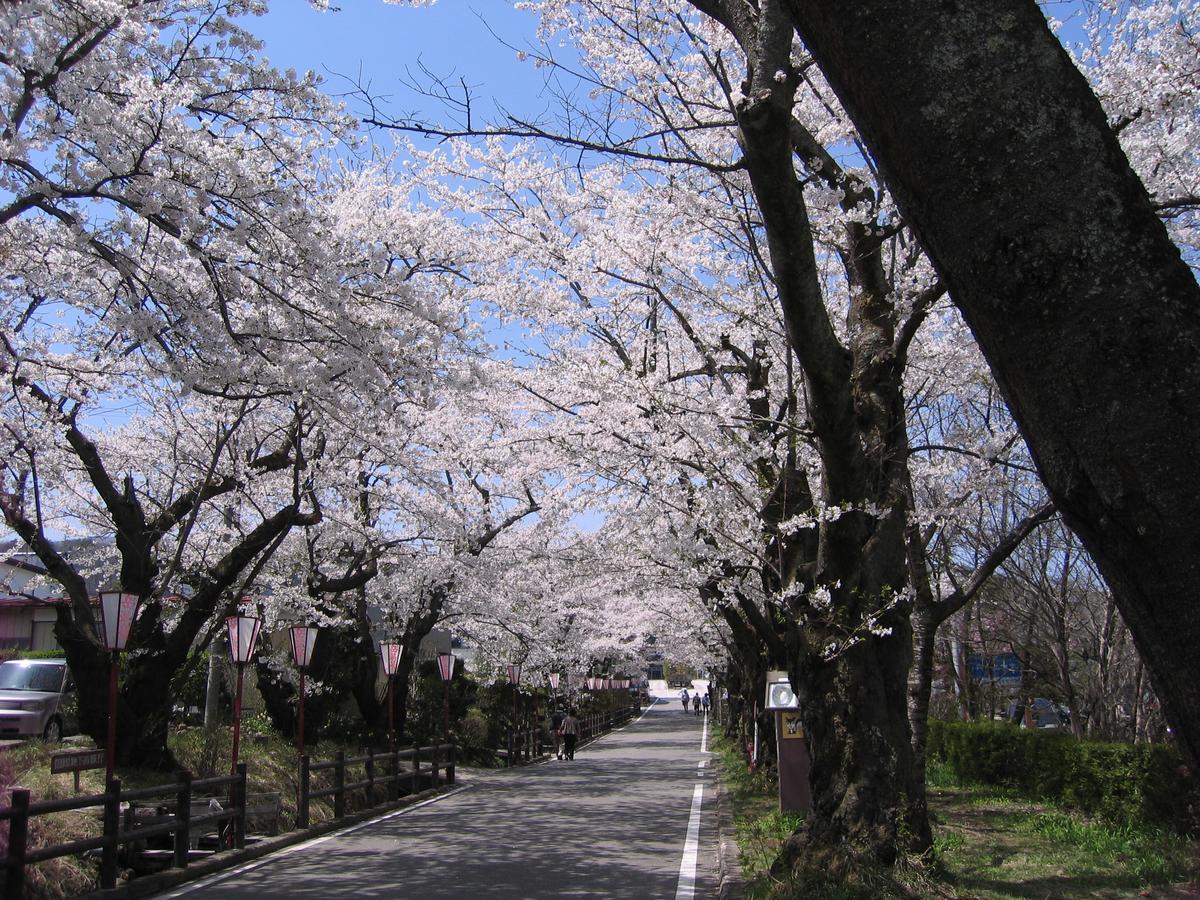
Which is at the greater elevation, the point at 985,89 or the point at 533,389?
the point at 533,389

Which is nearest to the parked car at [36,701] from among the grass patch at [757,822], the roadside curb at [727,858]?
the roadside curb at [727,858]

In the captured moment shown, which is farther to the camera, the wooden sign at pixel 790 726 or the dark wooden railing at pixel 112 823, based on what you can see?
the wooden sign at pixel 790 726

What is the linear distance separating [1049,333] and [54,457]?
51.7ft

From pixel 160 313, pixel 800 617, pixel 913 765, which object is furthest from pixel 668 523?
pixel 160 313

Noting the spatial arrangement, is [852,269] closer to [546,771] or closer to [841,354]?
[841,354]

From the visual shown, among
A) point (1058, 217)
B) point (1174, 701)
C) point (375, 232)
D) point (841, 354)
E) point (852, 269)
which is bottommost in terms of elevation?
point (1174, 701)

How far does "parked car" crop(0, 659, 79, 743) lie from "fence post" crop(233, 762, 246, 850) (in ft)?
27.9

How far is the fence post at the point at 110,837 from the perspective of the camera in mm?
8602

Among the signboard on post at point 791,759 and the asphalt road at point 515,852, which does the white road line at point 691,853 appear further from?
the signboard on post at point 791,759

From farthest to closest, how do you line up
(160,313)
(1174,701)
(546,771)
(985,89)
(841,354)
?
1. (546,771)
2. (160,313)
3. (841,354)
4. (985,89)
5. (1174,701)

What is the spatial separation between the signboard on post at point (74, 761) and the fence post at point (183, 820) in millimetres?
831

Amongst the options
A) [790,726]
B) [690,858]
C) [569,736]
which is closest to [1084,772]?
[790,726]

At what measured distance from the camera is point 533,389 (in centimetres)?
1541

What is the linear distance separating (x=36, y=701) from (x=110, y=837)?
12.5 m
